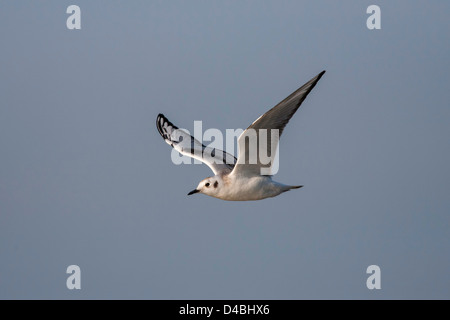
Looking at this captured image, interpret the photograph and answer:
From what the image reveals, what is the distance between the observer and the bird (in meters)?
11.8

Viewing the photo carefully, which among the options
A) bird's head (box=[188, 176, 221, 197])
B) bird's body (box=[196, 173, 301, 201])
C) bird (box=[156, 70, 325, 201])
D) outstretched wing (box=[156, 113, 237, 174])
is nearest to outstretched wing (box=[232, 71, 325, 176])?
bird (box=[156, 70, 325, 201])

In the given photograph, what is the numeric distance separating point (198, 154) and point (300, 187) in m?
2.72

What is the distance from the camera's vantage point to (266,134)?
12.4m

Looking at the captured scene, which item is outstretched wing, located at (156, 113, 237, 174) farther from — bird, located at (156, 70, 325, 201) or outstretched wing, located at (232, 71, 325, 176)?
outstretched wing, located at (232, 71, 325, 176)

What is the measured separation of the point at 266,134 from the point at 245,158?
79 centimetres

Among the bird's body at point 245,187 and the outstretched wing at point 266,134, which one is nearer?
the outstretched wing at point 266,134

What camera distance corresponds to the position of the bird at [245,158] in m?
11.8

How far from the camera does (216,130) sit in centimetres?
1594

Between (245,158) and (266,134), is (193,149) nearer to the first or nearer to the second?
(245,158)

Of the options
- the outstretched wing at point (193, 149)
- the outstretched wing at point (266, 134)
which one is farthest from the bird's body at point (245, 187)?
the outstretched wing at point (193, 149)

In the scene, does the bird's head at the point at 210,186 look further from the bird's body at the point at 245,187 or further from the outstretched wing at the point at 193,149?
the outstretched wing at the point at 193,149

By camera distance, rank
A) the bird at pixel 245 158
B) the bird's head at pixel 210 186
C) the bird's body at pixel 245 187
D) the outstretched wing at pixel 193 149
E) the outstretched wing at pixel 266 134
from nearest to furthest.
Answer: the outstretched wing at pixel 266 134 → the bird at pixel 245 158 → the bird's body at pixel 245 187 → the bird's head at pixel 210 186 → the outstretched wing at pixel 193 149

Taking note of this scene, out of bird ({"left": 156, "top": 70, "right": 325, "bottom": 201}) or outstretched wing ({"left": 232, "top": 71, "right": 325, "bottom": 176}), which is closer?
outstretched wing ({"left": 232, "top": 71, "right": 325, "bottom": 176})

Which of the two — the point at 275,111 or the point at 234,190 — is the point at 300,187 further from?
the point at 275,111
